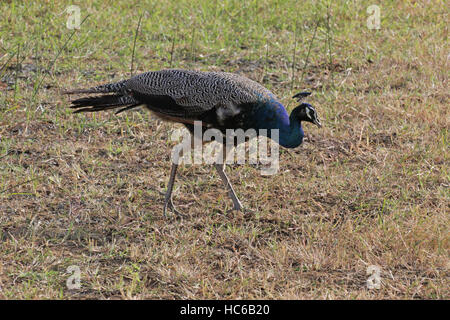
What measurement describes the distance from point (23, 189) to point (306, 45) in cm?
361

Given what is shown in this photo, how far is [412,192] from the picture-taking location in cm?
512

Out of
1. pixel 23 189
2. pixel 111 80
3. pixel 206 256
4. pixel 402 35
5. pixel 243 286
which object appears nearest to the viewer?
pixel 243 286

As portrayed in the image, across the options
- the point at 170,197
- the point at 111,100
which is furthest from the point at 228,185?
the point at 111,100

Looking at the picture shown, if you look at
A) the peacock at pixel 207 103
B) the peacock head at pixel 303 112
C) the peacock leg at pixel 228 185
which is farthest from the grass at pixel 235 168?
the peacock head at pixel 303 112

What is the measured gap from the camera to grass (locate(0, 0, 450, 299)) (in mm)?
4227

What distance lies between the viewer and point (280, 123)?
190 inches

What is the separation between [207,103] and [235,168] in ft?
3.21

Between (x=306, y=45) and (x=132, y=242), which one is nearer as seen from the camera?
(x=132, y=242)

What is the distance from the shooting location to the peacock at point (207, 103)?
476cm

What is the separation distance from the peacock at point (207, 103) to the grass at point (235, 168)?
0.49 metres

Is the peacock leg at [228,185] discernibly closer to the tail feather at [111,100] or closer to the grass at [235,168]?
the grass at [235,168]

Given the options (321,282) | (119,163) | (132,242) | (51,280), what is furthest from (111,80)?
(321,282)

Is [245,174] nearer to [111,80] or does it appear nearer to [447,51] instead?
[111,80]

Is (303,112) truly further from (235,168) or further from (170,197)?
(170,197)
